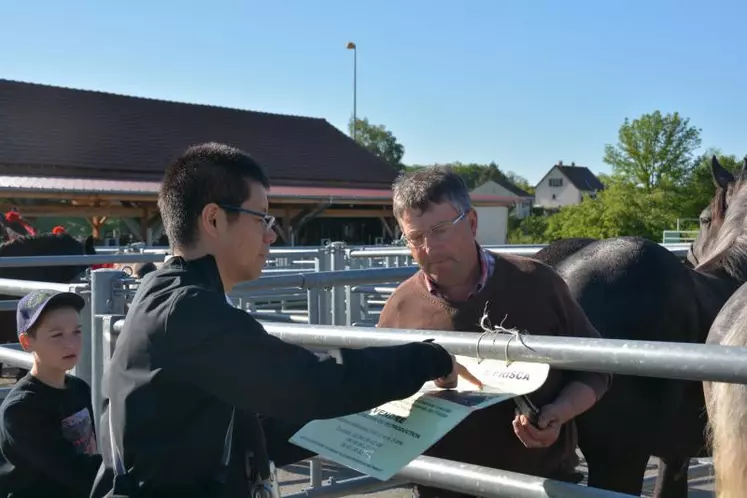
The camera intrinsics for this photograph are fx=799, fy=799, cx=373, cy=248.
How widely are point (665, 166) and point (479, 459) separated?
59.7 m

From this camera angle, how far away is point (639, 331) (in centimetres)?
340

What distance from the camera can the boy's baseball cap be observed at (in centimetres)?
284

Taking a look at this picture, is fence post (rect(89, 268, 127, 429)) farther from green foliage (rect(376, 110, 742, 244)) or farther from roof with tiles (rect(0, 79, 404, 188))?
green foliage (rect(376, 110, 742, 244))

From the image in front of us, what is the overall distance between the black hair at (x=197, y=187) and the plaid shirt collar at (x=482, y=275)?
901 millimetres

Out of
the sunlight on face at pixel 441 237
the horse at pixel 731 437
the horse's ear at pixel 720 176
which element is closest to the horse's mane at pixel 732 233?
the horse's ear at pixel 720 176

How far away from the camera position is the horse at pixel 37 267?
830cm

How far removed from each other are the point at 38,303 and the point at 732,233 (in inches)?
137

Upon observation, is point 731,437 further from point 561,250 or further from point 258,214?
point 561,250

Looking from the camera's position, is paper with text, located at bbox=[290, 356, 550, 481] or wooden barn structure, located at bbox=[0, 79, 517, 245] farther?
wooden barn structure, located at bbox=[0, 79, 517, 245]

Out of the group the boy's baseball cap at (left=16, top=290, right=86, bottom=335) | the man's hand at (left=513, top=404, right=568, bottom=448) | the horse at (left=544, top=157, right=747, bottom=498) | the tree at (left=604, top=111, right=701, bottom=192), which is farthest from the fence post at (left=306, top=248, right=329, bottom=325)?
the tree at (left=604, top=111, right=701, bottom=192)

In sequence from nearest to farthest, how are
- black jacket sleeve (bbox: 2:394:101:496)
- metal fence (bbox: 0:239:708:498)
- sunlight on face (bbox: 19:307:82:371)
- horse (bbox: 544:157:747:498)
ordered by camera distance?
1. metal fence (bbox: 0:239:708:498)
2. black jacket sleeve (bbox: 2:394:101:496)
3. sunlight on face (bbox: 19:307:82:371)
4. horse (bbox: 544:157:747:498)

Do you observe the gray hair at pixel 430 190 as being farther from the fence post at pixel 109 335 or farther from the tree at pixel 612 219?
the tree at pixel 612 219

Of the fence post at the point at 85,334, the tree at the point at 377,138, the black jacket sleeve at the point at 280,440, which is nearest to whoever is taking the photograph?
the black jacket sleeve at the point at 280,440

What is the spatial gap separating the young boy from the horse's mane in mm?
2960
